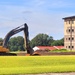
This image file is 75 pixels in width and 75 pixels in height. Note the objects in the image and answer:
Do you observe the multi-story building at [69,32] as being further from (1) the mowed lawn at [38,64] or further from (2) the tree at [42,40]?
(1) the mowed lawn at [38,64]

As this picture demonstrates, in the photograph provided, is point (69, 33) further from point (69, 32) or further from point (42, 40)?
point (42, 40)

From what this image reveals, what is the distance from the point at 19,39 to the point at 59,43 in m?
36.4

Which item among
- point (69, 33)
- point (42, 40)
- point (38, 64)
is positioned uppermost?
point (42, 40)

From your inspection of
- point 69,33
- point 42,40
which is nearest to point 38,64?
point 69,33

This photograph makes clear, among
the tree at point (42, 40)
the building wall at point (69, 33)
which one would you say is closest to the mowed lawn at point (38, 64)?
A: the building wall at point (69, 33)

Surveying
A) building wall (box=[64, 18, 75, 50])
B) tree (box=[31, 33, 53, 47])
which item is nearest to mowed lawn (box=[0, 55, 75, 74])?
building wall (box=[64, 18, 75, 50])

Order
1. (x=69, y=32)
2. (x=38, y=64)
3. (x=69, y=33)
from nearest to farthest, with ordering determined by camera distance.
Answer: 1. (x=38, y=64)
2. (x=69, y=32)
3. (x=69, y=33)

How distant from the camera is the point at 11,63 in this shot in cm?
2548

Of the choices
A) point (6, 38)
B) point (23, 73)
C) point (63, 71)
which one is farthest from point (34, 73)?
point (6, 38)

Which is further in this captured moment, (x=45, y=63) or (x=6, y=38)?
(x=6, y=38)

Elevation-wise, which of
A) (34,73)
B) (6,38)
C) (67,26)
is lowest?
(34,73)

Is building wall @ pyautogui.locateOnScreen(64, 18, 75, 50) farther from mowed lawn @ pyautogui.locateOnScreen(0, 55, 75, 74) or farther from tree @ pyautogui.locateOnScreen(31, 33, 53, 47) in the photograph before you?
mowed lawn @ pyautogui.locateOnScreen(0, 55, 75, 74)

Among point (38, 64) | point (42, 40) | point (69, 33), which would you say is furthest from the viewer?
point (42, 40)

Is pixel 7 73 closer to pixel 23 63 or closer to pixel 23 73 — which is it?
pixel 23 73
